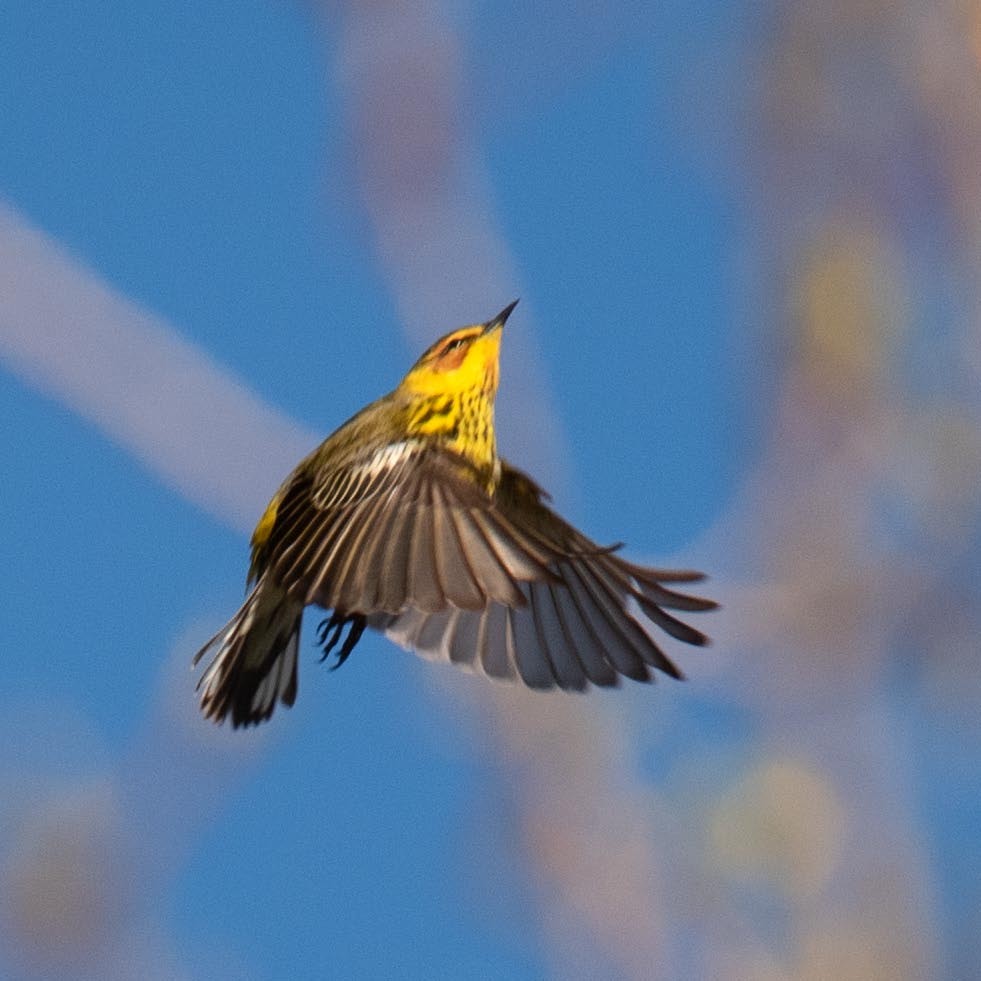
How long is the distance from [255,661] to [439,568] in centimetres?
76

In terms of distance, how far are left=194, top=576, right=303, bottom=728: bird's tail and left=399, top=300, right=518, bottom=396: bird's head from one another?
2.55 ft

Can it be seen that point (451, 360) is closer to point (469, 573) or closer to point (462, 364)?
point (462, 364)

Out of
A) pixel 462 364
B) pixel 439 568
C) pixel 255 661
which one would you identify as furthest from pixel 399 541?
pixel 462 364

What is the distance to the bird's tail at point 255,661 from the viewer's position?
506 centimetres

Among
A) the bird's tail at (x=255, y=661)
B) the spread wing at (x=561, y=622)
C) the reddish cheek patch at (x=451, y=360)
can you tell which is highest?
the reddish cheek patch at (x=451, y=360)

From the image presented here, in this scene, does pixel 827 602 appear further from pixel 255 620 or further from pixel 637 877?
pixel 255 620

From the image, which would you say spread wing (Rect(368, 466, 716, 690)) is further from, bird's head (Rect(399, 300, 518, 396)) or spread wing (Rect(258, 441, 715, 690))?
bird's head (Rect(399, 300, 518, 396))

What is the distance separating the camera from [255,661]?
5180mm

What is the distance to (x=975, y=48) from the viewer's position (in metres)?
5.45

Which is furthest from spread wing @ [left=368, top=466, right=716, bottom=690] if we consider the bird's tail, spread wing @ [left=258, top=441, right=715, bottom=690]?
the bird's tail

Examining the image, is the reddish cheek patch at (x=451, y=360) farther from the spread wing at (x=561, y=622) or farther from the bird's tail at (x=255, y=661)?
the bird's tail at (x=255, y=661)

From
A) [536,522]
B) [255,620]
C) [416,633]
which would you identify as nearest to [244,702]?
[255,620]

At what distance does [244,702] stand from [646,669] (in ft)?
3.53

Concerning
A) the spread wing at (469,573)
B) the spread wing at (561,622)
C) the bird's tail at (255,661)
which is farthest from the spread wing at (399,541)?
the spread wing at (561,622)
